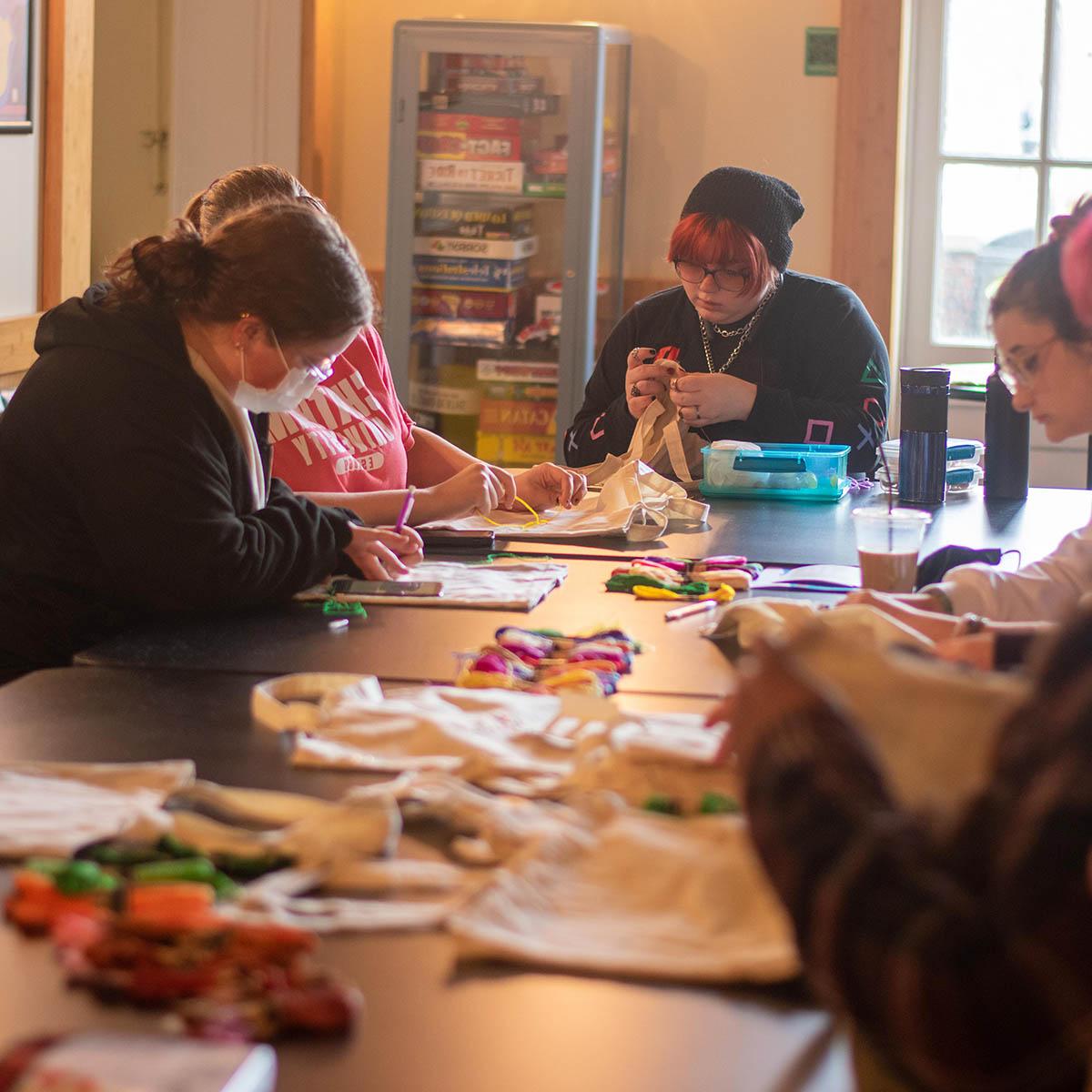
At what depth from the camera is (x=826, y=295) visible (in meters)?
3.33

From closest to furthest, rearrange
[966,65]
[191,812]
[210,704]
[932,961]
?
[932,961], [191,812], [210,704], [966,65]

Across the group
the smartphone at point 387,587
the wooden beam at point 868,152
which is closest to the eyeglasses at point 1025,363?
the smartphone at point 387,587

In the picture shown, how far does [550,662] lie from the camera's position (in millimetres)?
1678

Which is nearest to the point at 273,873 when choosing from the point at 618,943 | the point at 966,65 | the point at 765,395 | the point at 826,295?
the point at 618,943

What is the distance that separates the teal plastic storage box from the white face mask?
1043 mm

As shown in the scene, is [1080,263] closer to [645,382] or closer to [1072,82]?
[645,382]

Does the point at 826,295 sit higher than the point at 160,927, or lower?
higher

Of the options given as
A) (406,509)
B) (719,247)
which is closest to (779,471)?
(719,247)

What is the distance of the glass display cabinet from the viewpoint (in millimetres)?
4711

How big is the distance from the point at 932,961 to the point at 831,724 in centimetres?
13

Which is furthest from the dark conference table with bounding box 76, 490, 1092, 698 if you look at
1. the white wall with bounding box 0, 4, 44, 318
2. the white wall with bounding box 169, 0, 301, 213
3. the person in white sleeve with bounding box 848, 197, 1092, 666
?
the white wall with bounding box 169, 0, 301, 213

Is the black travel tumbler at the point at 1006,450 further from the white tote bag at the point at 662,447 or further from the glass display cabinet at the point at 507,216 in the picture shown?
the glass display cabinet at the point at 507,216

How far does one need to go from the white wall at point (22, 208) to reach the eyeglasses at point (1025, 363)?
9.96 ft

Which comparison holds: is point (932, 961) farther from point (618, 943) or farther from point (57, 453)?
point (57, 453)
